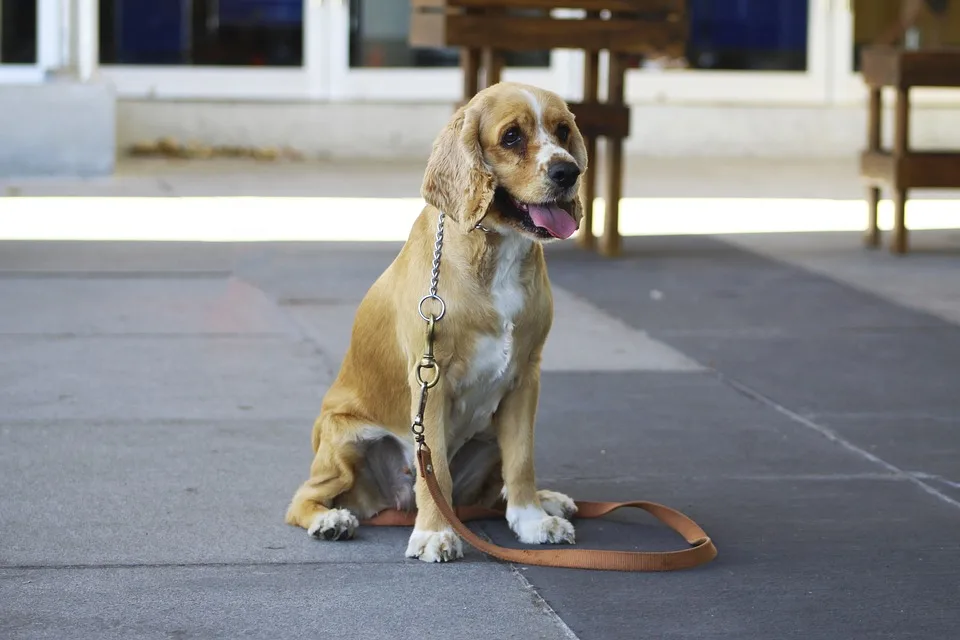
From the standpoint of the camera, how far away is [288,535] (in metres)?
4.36

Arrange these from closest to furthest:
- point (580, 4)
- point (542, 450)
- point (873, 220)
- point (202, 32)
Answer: point (542, 450)
point (580, 4)
point (873, 220)
point (202, 32)

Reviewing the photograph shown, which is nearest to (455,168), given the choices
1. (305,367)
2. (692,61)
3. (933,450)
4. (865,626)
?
(865,626)

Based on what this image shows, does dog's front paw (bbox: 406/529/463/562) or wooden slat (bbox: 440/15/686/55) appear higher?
wooden slat (bbox: 440/15/686/55)

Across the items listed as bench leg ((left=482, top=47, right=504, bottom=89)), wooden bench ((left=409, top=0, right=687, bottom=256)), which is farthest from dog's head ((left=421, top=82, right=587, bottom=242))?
bench leg ((left=482, top=47, right=504, bottom=89))

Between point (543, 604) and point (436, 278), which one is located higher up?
point (436, 278)

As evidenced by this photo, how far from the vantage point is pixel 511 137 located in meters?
3.96

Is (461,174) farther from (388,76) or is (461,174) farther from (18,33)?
(388,76)

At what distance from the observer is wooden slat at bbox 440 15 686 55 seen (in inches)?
366

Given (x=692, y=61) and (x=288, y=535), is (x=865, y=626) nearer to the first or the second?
(x=288, y=535)

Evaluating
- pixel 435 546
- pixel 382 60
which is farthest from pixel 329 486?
pixel 382 60

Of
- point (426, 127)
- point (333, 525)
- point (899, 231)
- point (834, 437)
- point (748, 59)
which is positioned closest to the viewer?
point (333, 525)

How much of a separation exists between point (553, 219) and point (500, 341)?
37cm

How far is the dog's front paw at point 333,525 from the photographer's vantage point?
4262 millimetres

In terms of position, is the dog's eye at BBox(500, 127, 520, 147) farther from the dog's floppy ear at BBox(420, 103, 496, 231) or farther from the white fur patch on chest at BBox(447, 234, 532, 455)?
the white fur patch on chest at BBox(447, 234, 532, 455)
